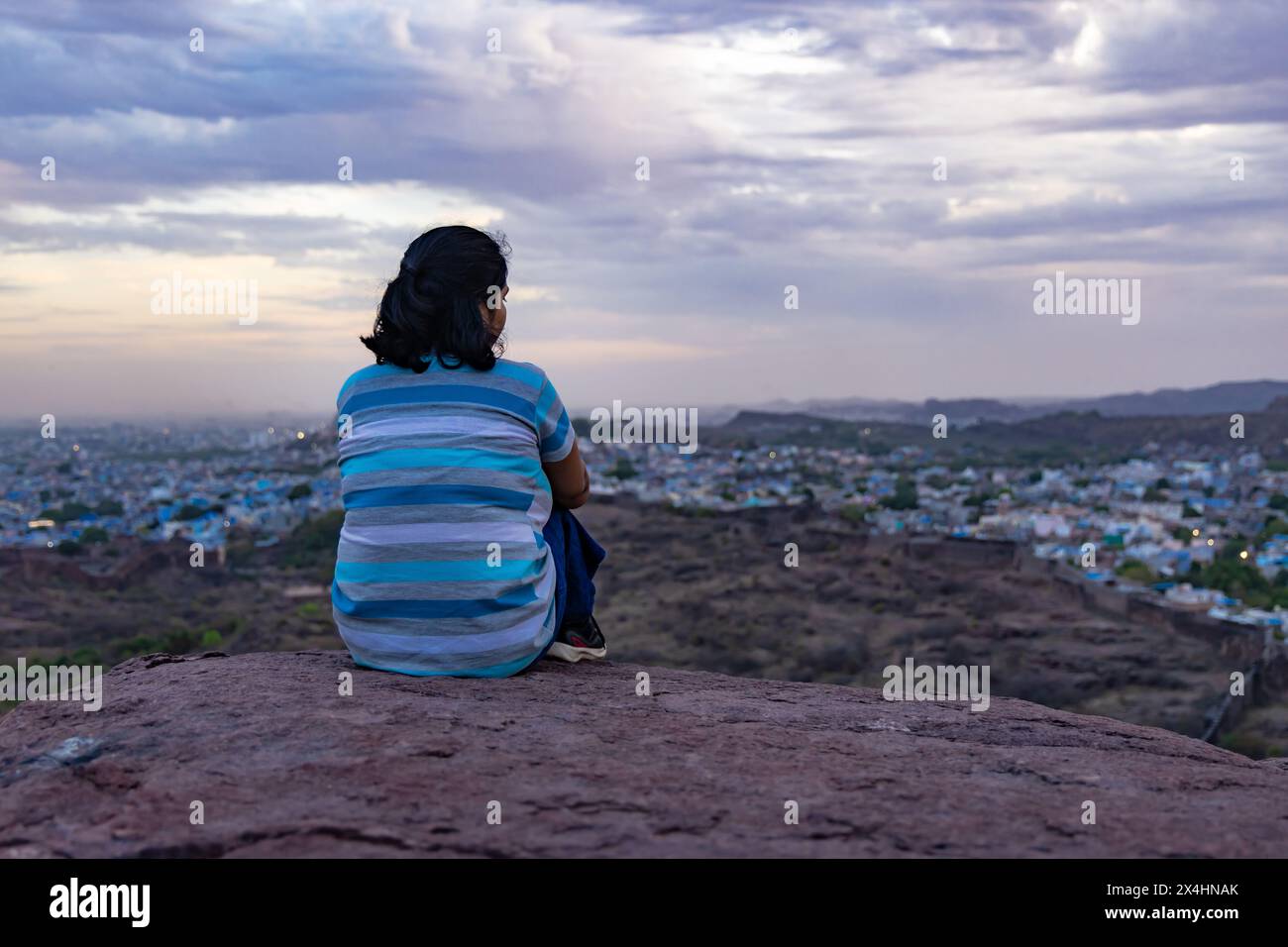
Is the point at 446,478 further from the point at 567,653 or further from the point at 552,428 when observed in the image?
the point at 567,653

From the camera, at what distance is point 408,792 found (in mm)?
2061

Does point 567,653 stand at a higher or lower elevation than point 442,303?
lower

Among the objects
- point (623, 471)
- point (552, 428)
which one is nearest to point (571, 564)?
point (552, 428)

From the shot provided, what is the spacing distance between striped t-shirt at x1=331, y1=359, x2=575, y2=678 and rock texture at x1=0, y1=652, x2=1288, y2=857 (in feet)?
0.41

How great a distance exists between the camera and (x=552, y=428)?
309 cm

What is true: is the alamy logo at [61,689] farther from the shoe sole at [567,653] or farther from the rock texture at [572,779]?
the shoe sole at [567,653]

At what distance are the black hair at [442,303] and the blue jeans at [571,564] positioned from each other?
0.54m

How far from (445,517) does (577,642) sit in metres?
0.78

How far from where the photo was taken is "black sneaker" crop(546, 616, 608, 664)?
339cm

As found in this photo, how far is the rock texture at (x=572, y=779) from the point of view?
6.26ft
